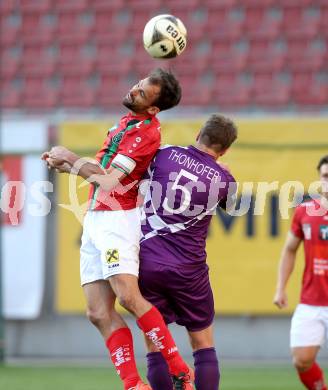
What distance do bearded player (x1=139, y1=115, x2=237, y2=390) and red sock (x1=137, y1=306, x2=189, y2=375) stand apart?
0.26 m

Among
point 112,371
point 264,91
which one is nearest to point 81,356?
point 112,371

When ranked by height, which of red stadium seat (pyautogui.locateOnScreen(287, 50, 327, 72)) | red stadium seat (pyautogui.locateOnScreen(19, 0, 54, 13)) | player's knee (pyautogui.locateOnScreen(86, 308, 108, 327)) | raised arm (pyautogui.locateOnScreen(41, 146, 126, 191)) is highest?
red stadium seat (pyautogui.locateOnScreen(19, 0, 54, 13))

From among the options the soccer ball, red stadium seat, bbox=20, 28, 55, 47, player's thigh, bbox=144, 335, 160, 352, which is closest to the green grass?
player's thigh, bbox=144, 335, 160, 352

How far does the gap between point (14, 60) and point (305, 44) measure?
3813 millimetres

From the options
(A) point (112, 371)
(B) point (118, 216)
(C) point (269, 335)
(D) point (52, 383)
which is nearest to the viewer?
(B) point (118, 216)

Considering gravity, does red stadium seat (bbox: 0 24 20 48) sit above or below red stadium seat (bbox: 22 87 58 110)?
above

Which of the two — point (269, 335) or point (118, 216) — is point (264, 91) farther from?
point (118, 216)

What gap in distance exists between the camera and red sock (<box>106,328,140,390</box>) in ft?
18.2

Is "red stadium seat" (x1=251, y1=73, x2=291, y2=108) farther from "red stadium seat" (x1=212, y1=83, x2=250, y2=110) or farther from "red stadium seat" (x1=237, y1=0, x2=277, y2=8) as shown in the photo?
"red stadium seat" (x1=237, y1=0, x2=277, y2=8)

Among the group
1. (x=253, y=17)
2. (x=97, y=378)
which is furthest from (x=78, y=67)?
(x=97, y=378)

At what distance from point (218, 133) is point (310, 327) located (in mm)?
1975

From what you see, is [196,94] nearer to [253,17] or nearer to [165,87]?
[253,17]

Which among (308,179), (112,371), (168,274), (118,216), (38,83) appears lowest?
(112,371)

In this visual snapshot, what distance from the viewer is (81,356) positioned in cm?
1040
